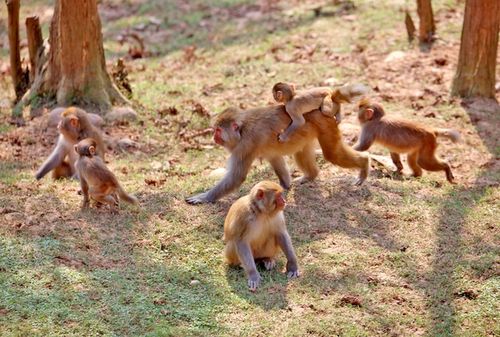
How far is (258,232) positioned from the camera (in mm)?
7457

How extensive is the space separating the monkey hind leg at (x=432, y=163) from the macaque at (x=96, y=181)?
3.58 metres

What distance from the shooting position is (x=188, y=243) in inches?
319

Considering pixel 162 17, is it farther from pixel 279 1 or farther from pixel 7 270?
pixel 7 270

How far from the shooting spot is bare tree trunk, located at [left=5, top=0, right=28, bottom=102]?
12031 mm

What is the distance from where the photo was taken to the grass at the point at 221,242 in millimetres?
6789

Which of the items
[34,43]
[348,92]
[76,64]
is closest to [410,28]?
[348,92]

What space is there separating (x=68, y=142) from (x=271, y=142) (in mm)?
2548

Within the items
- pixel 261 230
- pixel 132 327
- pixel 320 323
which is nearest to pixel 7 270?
pixel 132 327

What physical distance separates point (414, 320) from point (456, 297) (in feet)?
1.91

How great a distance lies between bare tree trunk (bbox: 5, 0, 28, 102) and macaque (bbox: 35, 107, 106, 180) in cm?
293

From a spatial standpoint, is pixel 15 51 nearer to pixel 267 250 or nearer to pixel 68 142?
pixel 68 142

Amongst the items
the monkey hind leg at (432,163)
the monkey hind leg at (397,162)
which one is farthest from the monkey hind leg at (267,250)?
the monkey hind leg at (397,162)

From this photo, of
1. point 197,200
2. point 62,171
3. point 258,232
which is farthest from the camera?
point 62,171

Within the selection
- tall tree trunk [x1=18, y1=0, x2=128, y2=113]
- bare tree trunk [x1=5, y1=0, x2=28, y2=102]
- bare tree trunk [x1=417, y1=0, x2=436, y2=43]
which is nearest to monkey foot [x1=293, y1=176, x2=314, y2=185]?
tall tree trunk [x1=18, y1=0, x2=128, y2=113]
